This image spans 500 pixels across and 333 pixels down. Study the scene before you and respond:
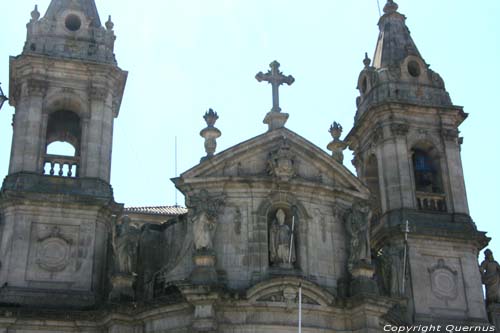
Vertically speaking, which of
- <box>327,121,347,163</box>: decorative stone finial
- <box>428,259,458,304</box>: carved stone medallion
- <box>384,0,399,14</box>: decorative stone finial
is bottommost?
<box>428,259,458,304</box>: carved stone medallion

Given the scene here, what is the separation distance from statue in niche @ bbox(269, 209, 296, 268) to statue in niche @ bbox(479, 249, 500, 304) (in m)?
7.64

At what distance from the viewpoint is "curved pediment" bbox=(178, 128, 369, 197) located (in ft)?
74.8

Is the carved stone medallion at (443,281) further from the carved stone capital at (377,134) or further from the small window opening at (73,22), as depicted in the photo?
the small window opening at (73,22)

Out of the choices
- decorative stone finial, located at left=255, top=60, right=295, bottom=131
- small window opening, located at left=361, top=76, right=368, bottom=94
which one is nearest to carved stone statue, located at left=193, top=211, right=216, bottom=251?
decorative stone finial, located at left=255, top=60, right=295, bottom=131

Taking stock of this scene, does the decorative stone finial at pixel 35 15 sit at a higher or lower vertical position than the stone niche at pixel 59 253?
higher

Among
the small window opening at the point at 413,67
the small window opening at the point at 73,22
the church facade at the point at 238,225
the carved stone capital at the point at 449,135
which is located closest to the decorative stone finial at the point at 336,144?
the church facade at the point at 238,225

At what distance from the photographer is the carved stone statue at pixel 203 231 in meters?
21.3

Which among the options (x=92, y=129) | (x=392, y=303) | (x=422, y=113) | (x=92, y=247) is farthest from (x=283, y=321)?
(x=422, y=113)

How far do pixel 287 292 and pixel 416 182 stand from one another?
9338 mm

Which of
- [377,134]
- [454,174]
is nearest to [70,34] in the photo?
[377,134]

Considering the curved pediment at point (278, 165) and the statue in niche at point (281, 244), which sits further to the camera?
the curved pediment at point (278, 165)

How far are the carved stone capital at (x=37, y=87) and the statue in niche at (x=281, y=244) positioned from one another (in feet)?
29.0

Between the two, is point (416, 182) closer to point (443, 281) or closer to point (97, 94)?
point (443, 281)

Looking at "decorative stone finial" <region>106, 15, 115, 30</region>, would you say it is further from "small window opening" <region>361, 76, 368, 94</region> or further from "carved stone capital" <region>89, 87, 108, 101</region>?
Result: "small window opening" <region>361, 76, 368, 94</region>
